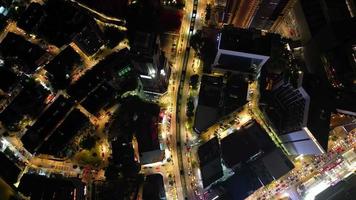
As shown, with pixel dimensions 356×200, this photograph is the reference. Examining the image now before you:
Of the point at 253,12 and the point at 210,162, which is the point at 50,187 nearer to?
the point at 210,162

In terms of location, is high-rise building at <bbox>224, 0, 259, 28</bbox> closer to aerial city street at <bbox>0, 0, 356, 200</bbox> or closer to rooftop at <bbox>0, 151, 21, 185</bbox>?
aerial city street at <bbox>0, 0, 356, 200</bbox>

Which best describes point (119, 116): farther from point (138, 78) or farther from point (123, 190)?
point (123, 190)

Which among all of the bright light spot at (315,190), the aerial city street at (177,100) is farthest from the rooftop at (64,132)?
the bright light spot at (315,190)

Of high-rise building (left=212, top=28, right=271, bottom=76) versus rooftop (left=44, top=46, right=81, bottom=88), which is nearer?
high-rise building (left=212, top=28, right=271, bottom=76)

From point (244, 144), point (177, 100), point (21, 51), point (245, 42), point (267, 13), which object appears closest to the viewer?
point (245, 42)

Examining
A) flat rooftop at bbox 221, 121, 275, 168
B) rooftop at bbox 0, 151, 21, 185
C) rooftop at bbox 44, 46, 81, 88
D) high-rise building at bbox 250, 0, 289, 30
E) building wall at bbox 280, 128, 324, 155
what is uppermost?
rooftop at bbox 44, 46, 81, 88

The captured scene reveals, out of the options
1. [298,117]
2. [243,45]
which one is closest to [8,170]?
[243,45]

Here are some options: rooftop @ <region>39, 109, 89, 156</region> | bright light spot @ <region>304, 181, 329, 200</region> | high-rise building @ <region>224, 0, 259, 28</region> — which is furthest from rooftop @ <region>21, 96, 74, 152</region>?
bright light spot @ <region>304, 181, 329, 200</region>

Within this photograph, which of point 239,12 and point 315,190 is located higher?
point 239,12

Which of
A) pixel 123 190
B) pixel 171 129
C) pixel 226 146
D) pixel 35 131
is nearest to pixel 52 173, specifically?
pixel 35 131
